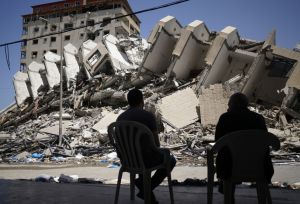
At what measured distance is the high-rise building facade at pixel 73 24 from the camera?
60.7 m

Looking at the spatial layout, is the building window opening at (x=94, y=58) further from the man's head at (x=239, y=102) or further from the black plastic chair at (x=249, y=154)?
the black plastic chair at (x=249, y=154)

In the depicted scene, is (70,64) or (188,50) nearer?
(188,50)

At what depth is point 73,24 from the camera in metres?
65.5

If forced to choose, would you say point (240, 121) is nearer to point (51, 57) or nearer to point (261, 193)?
point (261, 193)

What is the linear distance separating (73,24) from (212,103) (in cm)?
5254

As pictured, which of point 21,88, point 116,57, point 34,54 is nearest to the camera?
point 116,57

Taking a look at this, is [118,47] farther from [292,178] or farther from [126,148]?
[126,148]

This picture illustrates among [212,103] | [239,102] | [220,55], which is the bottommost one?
[239,102]

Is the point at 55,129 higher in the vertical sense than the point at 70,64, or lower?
lower

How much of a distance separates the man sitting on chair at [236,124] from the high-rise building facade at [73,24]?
184ft

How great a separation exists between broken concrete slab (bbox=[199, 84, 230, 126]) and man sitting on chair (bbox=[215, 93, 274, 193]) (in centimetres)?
1473

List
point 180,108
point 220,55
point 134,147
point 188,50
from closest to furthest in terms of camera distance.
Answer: point 134,147 → point 180,108 → point 220,55 → point 188,50

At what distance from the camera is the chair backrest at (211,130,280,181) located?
3.04 m

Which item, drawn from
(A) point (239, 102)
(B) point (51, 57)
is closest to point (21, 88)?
(B) point (51, 57)
